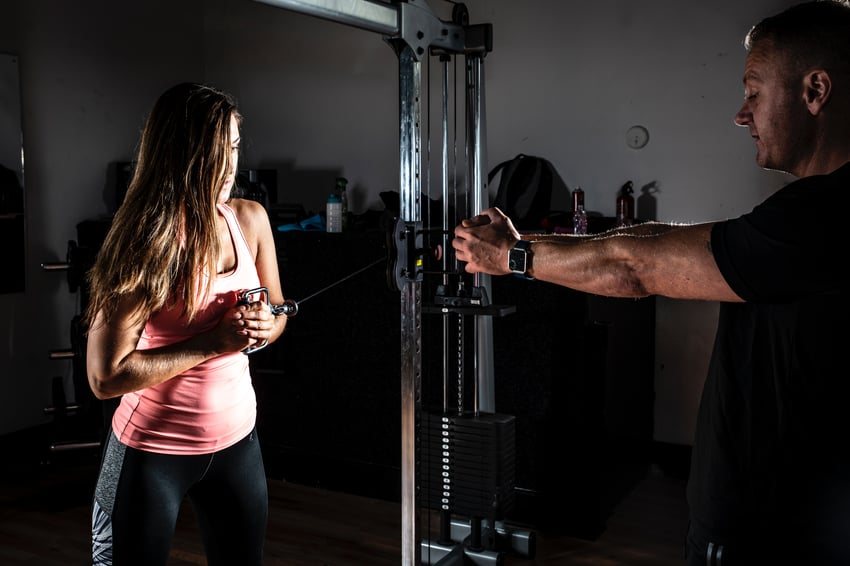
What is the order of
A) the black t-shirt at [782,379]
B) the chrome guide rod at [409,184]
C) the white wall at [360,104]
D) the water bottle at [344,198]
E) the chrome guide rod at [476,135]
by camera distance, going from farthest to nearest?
the water bottle at [344,198] → the white wall at [360,104] → the chrome guide rod at [476,135] → the chrome guide rod at [409,184] → the black t-shirt at [782,379]

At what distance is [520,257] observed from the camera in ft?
5.05

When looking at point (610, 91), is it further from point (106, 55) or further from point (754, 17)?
point (106, 55)

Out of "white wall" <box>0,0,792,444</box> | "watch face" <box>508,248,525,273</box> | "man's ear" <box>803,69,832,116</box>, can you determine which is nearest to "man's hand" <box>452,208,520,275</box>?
"watch face" <box>508,248,525,273</box>

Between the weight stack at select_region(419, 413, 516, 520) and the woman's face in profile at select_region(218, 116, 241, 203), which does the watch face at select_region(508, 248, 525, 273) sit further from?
the weight stack at select_region(419, 413, 516, 520)

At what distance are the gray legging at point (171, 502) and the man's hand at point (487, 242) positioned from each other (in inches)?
23.1

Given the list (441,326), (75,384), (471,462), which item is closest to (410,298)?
(471,462)

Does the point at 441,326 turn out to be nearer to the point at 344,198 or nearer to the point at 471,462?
the point at 471,462

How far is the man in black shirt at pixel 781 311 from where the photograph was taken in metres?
1.18

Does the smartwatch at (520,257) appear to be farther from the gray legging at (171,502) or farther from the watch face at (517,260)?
the gray legging at (171,502)

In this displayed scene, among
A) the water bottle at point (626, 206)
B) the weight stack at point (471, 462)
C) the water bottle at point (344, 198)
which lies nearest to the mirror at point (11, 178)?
the water bottle at point (344, 198)

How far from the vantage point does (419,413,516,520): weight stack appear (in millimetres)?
2672

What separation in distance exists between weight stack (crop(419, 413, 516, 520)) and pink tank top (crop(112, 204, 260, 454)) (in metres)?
1.15

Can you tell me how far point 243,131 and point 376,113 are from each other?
2.84ft

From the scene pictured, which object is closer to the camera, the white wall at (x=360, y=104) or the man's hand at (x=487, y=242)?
the man's hand at (x=487, y=242)
